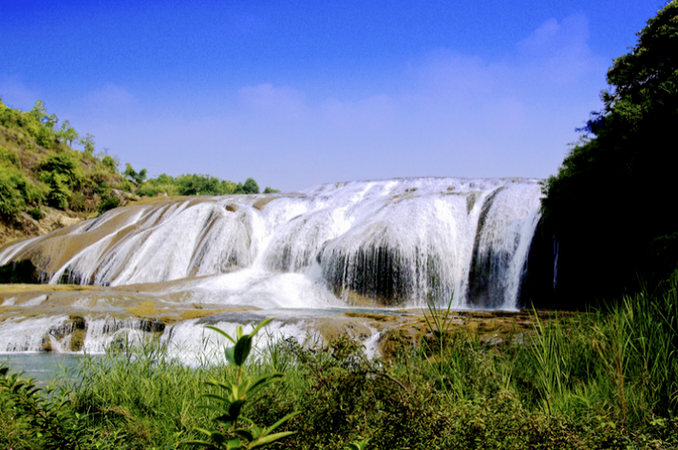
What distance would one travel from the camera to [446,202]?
1856 cm

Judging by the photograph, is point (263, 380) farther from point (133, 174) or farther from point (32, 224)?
point (133, 174)

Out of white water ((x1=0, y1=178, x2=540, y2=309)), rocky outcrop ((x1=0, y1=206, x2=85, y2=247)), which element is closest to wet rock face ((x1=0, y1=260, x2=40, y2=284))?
white water ((x1=0, y1=178, x2=540, y2=309))

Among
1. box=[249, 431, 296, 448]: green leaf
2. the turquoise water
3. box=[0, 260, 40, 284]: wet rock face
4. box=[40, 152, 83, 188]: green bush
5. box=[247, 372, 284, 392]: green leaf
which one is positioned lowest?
the turquoise water

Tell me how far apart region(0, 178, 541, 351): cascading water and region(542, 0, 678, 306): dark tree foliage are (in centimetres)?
237

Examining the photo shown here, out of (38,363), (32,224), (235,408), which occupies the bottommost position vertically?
(38,363)

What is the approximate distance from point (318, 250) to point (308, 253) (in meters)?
0.60

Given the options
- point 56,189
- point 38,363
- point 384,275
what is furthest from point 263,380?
point 56,189

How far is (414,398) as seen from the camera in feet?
7.64

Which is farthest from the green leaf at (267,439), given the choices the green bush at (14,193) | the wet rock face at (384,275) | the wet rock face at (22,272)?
the green bush at (14,193)

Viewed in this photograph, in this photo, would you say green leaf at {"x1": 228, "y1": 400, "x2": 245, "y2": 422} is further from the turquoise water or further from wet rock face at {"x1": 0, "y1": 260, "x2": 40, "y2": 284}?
wet rock face at {"x1": 0, "y1": 260, "x2": 40, "y2": 284}

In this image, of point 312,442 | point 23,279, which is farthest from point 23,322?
point 23,279

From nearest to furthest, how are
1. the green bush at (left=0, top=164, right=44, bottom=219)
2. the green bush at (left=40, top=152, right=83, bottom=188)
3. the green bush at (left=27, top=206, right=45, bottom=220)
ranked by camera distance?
the green bush at (left=0, top=164, right=44, bottom=219) → the green bush at (left=27, top=206, right=45, bottom=220) → the green bush at (left=40, top=152, right=83, bottom=188)

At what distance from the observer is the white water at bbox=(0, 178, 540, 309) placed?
16047mm

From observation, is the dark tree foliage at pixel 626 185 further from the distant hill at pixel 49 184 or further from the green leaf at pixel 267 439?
the distant hill at pixel 49 184
